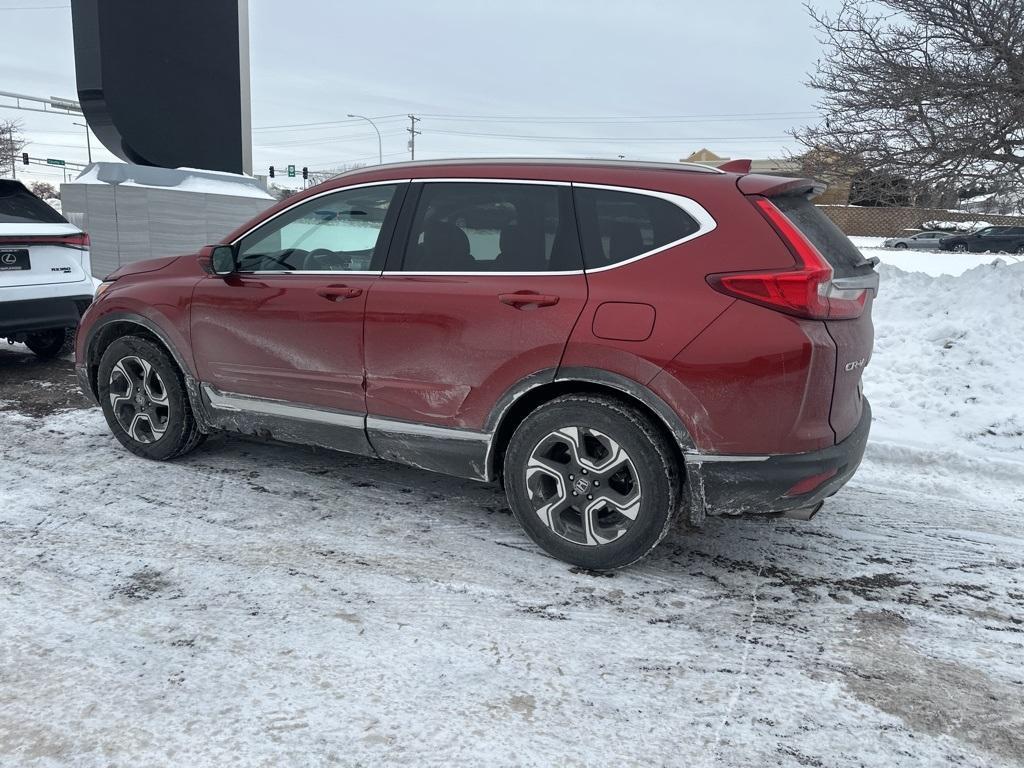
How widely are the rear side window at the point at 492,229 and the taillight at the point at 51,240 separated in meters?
4.21

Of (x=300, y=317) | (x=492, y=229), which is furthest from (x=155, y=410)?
(x=492, y=229)

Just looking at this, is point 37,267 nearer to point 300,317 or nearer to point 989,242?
point 300,317

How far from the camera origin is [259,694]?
2.43 meters

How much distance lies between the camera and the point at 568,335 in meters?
3.18

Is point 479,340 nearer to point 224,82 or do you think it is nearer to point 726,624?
point 726,624

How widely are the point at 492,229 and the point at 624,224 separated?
65cm

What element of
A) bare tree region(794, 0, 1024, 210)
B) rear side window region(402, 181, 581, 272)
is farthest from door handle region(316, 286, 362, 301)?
bare tree region(794, 0, 1024, 210)

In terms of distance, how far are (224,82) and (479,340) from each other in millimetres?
12369

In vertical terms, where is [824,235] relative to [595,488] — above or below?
above

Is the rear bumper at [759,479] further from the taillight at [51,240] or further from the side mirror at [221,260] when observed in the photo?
the taillight at [51,240]

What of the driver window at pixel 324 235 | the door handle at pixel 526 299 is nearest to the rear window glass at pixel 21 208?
the driver window at pixel 324 235

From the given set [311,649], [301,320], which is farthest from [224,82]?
[311,649]

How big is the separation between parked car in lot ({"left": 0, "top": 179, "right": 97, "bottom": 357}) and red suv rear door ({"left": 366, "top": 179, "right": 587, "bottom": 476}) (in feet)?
13.3

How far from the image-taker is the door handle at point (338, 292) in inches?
147
